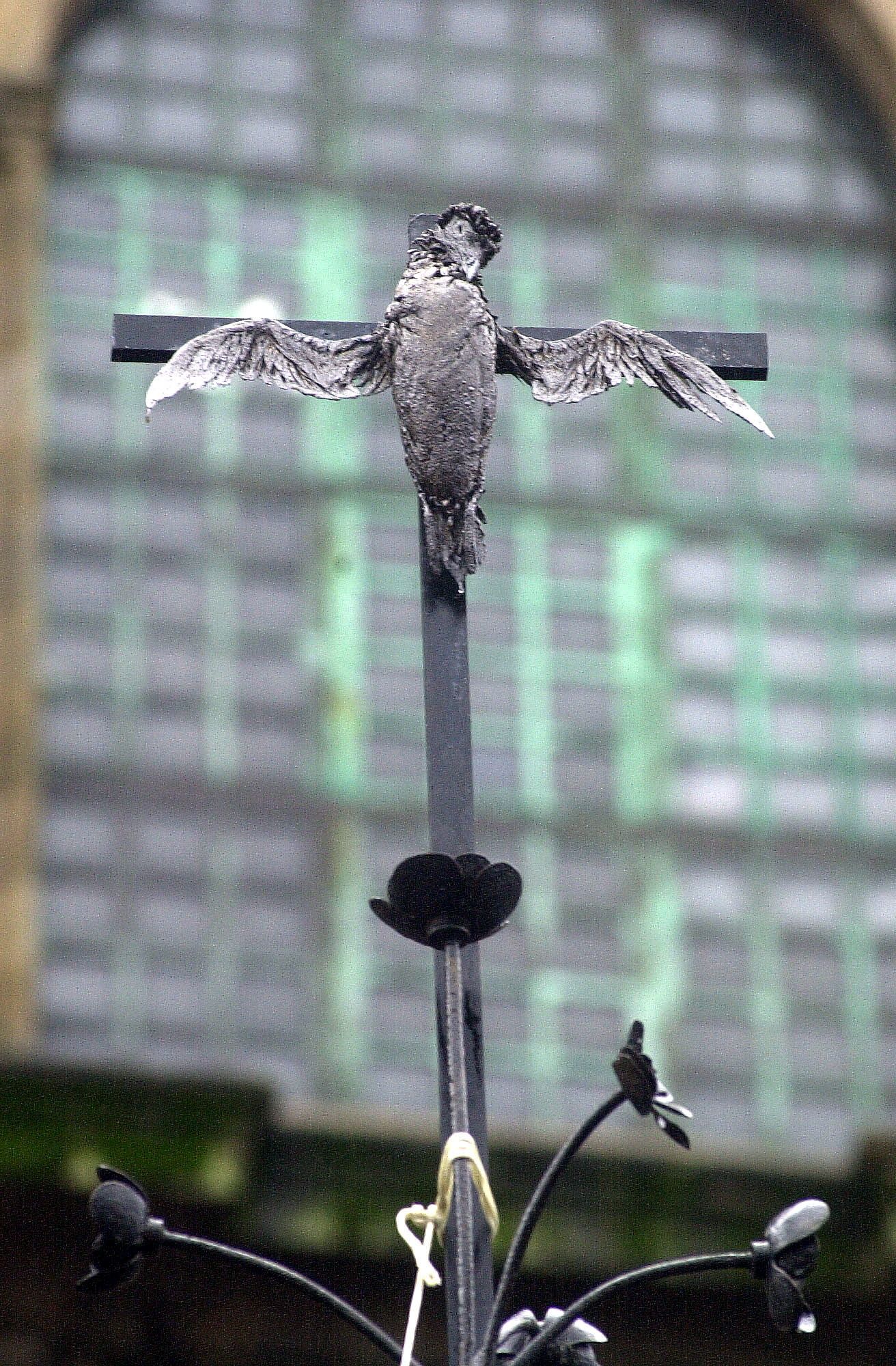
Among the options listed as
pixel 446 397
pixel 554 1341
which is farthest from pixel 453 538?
pixel 554 1341

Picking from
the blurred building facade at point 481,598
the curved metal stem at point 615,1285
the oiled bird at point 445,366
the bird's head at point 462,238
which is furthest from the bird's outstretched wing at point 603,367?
the blurred building facade at point 481,598

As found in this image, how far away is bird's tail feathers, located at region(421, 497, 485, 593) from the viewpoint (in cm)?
507

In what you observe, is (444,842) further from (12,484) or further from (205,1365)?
(12,484)

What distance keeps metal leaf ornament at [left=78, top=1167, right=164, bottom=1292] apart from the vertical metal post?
40cm

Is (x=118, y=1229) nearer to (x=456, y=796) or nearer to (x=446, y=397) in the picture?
(x=456, y=796)

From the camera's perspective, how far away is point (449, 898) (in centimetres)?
470

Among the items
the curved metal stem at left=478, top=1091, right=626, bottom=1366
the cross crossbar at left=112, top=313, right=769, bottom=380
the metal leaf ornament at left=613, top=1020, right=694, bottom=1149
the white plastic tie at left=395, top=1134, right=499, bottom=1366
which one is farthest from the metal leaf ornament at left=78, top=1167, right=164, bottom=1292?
the cross crossbar at left=112, top=313, right=769, bottom=380

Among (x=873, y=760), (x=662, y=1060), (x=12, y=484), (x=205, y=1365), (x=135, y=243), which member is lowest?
(x=205, y=1365)

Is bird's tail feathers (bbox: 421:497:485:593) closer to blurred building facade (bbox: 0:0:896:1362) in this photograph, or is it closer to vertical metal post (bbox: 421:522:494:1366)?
vertical metal post (bbox: 421:522:494:1366)

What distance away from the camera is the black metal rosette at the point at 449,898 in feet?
15.3

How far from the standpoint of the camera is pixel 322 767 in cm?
1341

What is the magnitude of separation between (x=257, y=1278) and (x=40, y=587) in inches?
122

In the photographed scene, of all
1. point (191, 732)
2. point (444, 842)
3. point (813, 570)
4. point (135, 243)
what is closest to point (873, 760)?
point (813, 570)

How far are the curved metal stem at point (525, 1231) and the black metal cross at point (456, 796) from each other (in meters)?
0.04
